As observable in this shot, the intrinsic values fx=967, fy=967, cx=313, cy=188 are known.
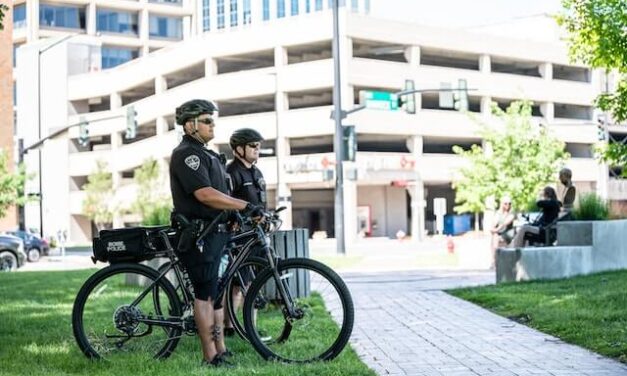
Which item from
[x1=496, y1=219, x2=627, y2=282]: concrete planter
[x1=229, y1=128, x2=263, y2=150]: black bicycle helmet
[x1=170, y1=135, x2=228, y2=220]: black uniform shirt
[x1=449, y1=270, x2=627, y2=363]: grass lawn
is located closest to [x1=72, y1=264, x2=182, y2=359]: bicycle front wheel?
[x1=170, y1=135, x2=228, y2=220]: black uniform shirt

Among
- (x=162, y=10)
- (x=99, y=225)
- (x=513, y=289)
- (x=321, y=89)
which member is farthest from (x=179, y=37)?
(x=513, y=289)

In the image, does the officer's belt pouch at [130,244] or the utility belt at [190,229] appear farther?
the officer's belt pouch at [130,244]

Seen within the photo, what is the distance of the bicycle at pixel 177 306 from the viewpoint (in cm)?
675

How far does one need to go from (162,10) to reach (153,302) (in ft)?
263

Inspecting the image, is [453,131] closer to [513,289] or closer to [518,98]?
[518,98]

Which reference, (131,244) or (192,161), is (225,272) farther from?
(192,161)

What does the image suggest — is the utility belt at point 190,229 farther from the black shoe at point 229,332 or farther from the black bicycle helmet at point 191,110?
the black shoe at point 229,332

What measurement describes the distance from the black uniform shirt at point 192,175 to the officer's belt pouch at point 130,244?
1.10 feet

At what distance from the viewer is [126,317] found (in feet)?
22.9

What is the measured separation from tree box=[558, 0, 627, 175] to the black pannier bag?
27.8 ft

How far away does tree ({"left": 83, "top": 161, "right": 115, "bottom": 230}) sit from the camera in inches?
2633

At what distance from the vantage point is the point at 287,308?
6863 millimetres

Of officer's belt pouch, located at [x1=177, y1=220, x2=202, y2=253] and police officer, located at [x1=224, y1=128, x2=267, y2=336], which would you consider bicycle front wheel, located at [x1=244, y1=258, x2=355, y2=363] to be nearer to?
officer's belt pouch, located at [x1=177, y1=220, x2=202, y2=253]

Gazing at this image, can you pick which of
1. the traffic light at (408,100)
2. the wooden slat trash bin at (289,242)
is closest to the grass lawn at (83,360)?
the wooden slat trash bin at (289,242)
